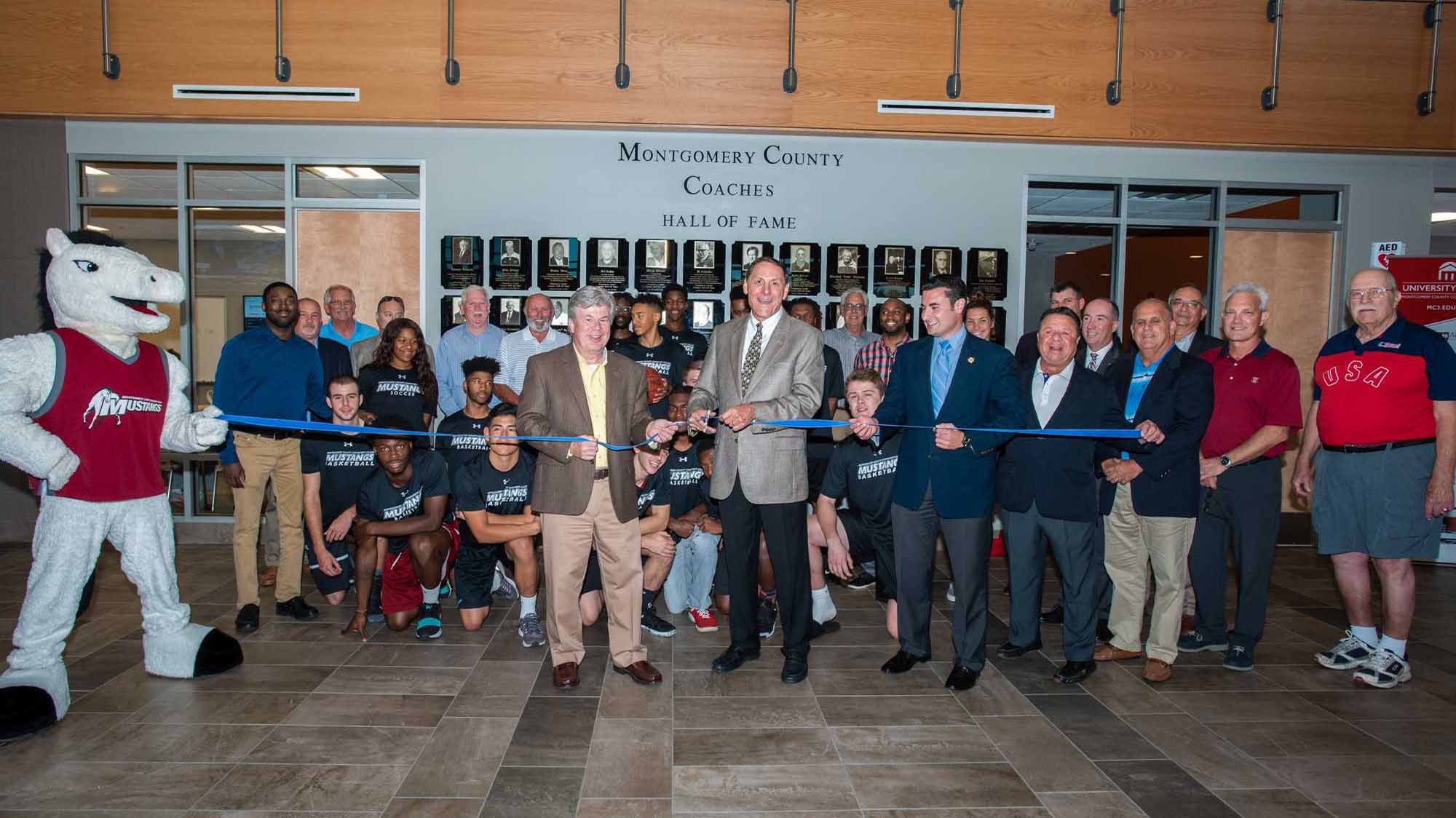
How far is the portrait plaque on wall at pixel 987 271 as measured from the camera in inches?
271

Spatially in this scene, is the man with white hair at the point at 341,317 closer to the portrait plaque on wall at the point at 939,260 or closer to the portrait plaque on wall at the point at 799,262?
the portrait plaque on wall at the point at 799,262

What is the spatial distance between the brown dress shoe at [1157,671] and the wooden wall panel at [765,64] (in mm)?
4383

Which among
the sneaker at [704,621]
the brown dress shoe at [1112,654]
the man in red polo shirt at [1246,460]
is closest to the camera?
the man in red polo shirt at [1246,460]

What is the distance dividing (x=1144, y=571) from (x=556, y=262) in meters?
4.82

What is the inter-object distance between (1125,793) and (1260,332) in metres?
2.73

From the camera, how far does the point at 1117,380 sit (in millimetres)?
4289

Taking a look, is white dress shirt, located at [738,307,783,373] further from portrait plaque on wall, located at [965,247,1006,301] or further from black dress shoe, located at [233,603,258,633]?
portrait plaque on wall, located at [965,247,1006,301]

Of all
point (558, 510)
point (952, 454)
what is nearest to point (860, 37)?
point (952, 454)

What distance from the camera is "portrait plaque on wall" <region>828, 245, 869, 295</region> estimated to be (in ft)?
22.4

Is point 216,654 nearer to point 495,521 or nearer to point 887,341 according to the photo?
point 495,521

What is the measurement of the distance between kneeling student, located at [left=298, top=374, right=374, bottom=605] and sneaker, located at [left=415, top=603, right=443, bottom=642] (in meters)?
0.61

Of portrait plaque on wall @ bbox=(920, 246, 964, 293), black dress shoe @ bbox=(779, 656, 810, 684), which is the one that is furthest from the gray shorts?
portrait plaque on wall @ bbox=(920, 246, 964, 293)

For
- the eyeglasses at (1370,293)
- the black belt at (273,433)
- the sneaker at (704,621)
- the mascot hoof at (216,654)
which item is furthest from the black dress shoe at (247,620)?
the eyeglasses at (1370,293)

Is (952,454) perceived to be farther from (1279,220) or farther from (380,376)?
(1279,220)
